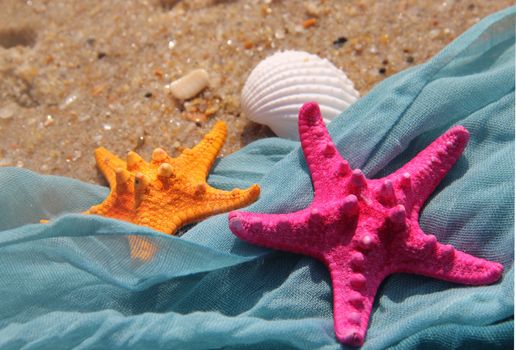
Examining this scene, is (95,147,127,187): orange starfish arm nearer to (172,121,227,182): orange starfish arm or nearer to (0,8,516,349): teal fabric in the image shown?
(0,8,516,349): teal fabric

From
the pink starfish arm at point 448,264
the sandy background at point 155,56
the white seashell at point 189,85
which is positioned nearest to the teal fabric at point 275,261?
the pink starfish arm at point 448,264

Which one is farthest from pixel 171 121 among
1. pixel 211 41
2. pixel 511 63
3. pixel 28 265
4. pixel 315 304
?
pixel 511 63

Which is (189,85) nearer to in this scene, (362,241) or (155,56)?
(155,56)

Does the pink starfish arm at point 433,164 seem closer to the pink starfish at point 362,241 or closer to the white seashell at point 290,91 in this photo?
the pink starfish at point 362,241

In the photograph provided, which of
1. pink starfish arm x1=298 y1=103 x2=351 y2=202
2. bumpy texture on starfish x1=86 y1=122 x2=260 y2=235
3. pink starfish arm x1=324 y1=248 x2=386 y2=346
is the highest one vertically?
pink starfish arm x1=298 y1=103 x2=351 y2=202

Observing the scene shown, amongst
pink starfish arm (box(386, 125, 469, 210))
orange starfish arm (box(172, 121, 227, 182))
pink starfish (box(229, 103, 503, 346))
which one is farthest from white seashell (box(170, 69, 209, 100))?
A: pink starfish arm (box(386, 125, 469, 210))
